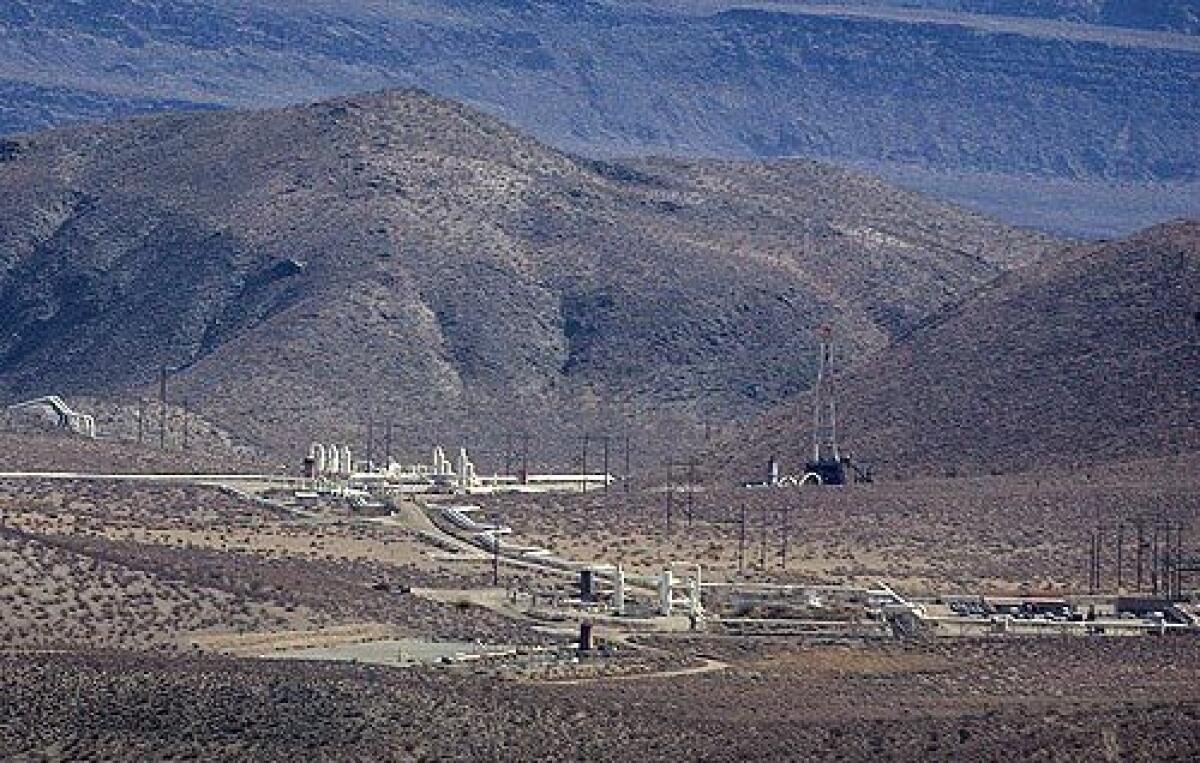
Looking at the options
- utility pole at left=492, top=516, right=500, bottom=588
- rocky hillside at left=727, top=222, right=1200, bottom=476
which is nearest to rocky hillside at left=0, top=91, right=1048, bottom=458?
rocky hillside at left=727, top=222, right=1200, bottom=476

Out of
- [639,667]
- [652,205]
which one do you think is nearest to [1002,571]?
[639,667]

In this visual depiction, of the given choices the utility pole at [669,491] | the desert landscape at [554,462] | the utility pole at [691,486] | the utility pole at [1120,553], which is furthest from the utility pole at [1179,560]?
the utility pole at [669,491]

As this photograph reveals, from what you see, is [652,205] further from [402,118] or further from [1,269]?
[1,269]

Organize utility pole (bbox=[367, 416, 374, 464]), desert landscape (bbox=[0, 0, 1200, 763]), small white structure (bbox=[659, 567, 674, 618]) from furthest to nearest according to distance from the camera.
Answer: utility pole (bbox=[367, 416, 374, 464])
small white structure (bbox=[659, 567, 674, 618])
desert landscape (bbox=[0, 0, 1200, 763])

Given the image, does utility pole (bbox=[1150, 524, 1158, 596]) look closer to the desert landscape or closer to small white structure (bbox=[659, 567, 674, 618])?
the desert landscape

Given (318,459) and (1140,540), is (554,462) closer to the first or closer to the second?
(318,459)

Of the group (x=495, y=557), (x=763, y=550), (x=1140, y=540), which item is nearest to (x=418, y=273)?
(x=763, y=550)
